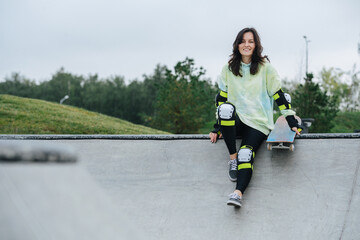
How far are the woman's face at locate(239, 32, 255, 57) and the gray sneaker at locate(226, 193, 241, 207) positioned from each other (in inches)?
59.6

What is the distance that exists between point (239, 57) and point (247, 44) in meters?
0.19

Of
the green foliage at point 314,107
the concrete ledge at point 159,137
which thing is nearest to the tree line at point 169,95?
the green foliage at point 314,107

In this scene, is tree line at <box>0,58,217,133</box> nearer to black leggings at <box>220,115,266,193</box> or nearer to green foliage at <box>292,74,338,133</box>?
green foliage at <box>292,74,338,133</box>

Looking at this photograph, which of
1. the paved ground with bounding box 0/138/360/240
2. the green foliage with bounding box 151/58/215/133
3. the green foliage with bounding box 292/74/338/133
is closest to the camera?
the paved ground with bounding box 0/138/360/240

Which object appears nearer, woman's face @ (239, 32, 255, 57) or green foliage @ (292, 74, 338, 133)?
woman's face @ (239, 32, 255, 57)

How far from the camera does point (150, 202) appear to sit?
157 inches

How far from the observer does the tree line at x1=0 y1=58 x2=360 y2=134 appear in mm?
14312

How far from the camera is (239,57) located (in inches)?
176

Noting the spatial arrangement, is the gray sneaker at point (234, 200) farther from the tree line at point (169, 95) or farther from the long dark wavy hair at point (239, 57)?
the tree line at point (169, 95)

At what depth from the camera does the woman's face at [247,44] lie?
432 centimetres

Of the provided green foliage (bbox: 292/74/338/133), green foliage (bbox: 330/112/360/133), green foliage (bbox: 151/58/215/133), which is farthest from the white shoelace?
green foliage (bbox: 330/112/360/133)

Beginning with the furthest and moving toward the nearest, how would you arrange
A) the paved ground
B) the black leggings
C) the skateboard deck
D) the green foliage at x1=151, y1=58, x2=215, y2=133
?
the green foliage at x1=151, y1=58, x2=215, y2=133 → the skateboard deck → the black leggings → the paved ground

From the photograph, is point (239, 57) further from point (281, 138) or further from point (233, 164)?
point (233, 164)

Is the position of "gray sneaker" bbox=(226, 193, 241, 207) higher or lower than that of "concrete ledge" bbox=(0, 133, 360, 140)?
lower
